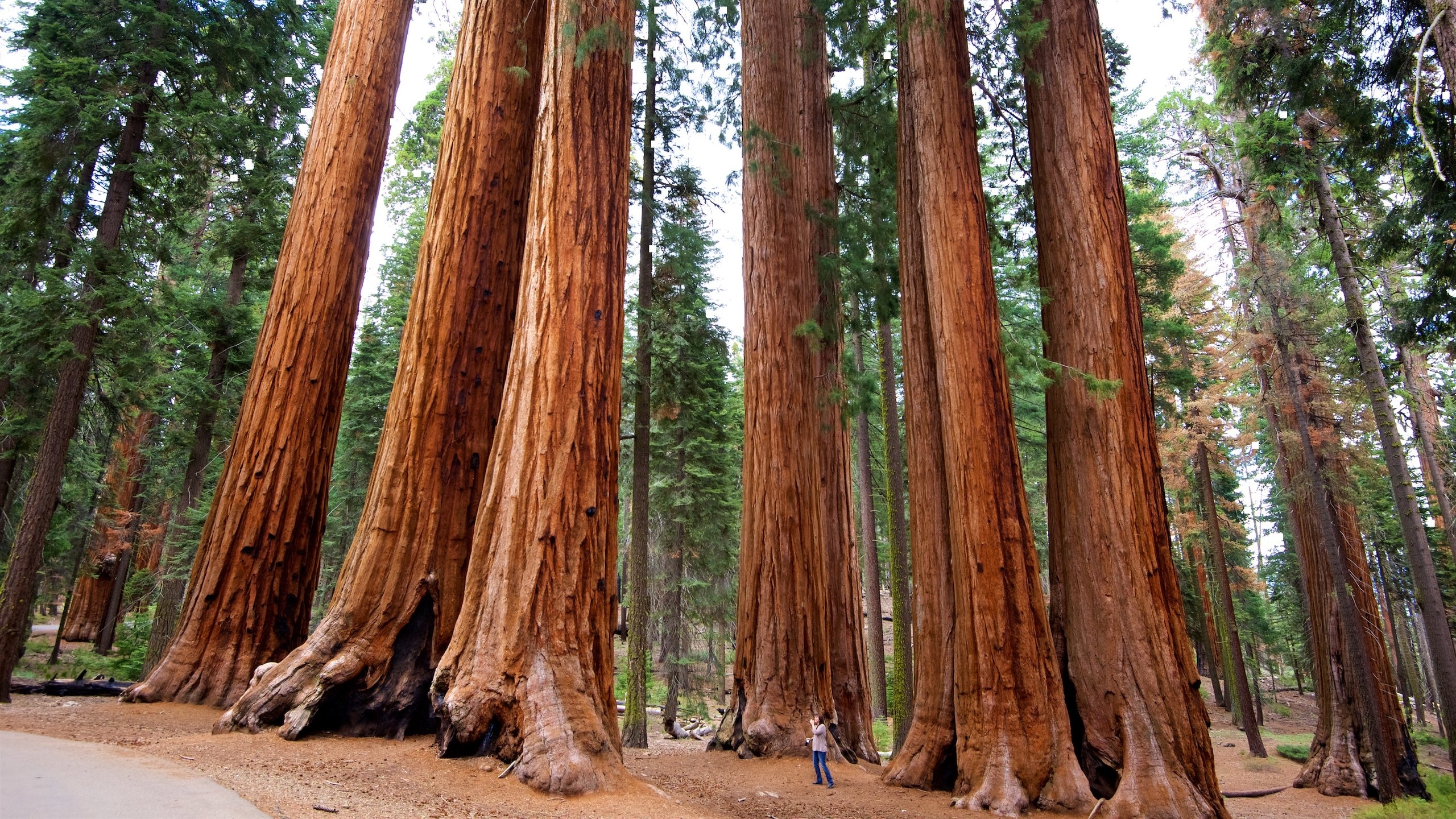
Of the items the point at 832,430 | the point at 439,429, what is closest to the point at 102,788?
the point at 439,429

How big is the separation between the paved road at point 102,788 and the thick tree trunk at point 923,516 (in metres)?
Result: 5.14

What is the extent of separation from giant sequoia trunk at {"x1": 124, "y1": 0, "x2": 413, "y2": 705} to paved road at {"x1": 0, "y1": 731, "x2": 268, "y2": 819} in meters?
2.54

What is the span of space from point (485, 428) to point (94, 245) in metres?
8.41

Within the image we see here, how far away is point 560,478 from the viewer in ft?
15.0

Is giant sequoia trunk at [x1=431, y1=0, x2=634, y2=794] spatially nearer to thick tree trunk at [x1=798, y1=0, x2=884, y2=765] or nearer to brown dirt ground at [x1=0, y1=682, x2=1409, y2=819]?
brown dirt ground at [x1=0, y1=682, x2=1409, y2=819]

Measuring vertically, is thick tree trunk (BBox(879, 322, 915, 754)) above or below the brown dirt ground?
above

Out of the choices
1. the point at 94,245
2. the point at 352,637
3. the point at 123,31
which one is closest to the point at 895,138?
the point at 352,637

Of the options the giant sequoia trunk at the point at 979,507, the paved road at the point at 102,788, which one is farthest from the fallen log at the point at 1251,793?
the paved road at the point at 102,788

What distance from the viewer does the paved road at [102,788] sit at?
2.50 metres

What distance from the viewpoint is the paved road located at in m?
2.50

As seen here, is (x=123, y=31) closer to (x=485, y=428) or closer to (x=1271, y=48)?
(x=485, y=428)

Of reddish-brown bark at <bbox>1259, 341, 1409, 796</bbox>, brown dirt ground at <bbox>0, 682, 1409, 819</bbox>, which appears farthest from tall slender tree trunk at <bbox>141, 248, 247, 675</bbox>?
reddish-brown bark at <bbox>1259, 341, 1409, 796</bbox>

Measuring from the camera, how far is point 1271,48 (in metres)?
11.6

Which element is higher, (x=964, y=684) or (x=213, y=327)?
(x=213, y=327)
